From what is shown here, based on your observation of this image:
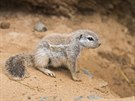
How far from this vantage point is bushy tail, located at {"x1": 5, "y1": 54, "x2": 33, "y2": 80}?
24.4 feet

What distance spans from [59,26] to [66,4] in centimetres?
56

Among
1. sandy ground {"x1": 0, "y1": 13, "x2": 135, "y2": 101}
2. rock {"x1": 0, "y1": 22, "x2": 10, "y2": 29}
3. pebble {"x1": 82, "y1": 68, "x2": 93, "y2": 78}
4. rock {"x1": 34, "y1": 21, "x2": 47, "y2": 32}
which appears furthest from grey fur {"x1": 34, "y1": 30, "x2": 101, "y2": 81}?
rock {"x1": 0, "y1": 22, "x2": 10, "y2": 29}

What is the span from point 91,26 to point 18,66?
11.4 ft

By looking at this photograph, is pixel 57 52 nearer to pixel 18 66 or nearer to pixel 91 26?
pixel 18 66

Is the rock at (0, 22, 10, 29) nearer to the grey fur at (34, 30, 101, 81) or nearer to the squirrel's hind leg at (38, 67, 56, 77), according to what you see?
the grey fur at (34, 30, 101, 81)

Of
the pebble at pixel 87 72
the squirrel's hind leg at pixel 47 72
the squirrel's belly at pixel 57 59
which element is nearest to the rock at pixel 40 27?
the pebble at pixel 87 72

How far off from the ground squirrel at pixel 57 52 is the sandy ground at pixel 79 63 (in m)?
0.16

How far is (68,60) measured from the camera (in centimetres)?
813

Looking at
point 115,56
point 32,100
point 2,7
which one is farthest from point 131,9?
point 32,100

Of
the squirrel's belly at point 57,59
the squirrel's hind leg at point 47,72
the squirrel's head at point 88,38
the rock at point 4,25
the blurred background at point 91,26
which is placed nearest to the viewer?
the squirrel's hind leg at point 47,72

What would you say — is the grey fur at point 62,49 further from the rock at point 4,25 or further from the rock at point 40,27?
the rock at point 4,25

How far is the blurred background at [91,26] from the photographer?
9.53 metres

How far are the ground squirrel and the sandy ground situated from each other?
16cm

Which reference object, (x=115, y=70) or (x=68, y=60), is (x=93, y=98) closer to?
(x=68, y=60)
